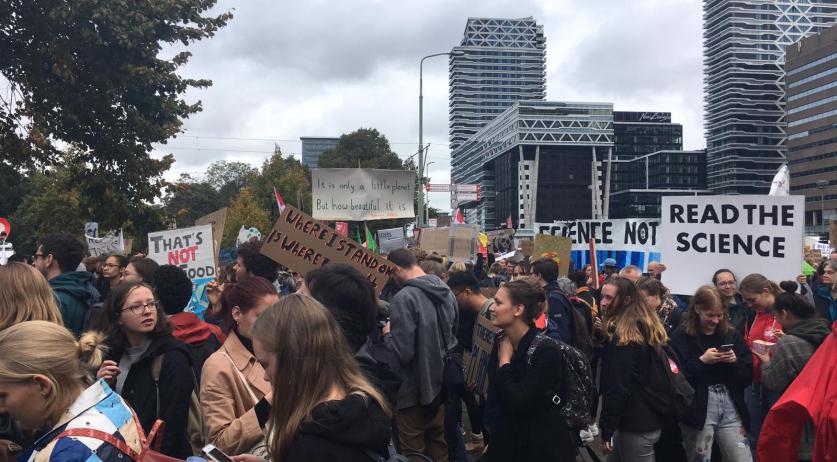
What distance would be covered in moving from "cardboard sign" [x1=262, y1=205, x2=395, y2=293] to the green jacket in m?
1.62

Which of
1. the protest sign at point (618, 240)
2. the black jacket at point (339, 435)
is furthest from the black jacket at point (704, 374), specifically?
the protest sign at point (618, 240)

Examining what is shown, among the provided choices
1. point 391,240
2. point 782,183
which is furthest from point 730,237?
point 391,240

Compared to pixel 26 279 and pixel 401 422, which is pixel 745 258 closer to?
pixel 401 422

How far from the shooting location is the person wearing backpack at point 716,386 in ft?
16.5

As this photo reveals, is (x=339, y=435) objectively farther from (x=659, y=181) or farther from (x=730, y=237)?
(x=659, y=181)

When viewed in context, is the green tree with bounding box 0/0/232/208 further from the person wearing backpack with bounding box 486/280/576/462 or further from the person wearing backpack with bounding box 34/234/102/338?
the person wearing backpack with bounding box 486/280/576/462

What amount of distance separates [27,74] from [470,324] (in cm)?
1029

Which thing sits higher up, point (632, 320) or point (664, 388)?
point (632, 320)

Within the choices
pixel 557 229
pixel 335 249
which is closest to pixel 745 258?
pixel 335 249

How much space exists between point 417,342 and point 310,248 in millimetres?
1729

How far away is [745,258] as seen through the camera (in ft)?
Result: 23.4

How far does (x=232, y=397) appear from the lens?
10.6 ft

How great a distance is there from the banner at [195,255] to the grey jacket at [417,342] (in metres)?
4.09

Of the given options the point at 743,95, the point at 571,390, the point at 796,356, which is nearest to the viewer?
the point at 571,390
